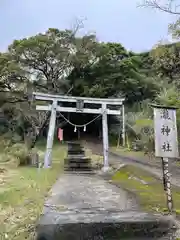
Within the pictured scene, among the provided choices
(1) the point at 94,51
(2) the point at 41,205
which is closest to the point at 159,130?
(2) the point at 41,205

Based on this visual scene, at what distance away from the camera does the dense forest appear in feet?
58.6

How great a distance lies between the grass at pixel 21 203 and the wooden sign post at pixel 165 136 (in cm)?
227

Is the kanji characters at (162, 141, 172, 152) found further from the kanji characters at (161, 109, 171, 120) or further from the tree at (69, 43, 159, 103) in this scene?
the tree at (69, 43, 159, 103)

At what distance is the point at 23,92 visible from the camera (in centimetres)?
1911

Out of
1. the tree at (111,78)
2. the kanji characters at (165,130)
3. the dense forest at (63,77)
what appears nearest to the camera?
the kanji characters at (165,130)

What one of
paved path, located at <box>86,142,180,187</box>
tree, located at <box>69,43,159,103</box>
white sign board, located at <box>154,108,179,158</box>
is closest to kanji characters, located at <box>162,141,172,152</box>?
white sign board, located at <box>154,108,179,158</box>

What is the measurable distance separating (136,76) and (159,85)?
6.28ft

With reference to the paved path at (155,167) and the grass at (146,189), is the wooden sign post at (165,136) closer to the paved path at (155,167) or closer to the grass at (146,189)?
the grass at (146,189)

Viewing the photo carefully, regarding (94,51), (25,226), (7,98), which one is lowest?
(25,226)

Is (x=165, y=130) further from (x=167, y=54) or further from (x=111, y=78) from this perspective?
(x=111, y=78)

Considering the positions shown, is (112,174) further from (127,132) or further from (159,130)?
(127,132)

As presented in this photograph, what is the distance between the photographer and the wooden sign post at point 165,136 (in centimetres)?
455

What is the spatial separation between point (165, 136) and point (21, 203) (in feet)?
9.88

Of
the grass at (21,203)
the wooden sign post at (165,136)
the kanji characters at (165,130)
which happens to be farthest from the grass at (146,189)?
the grass at (21,203)
